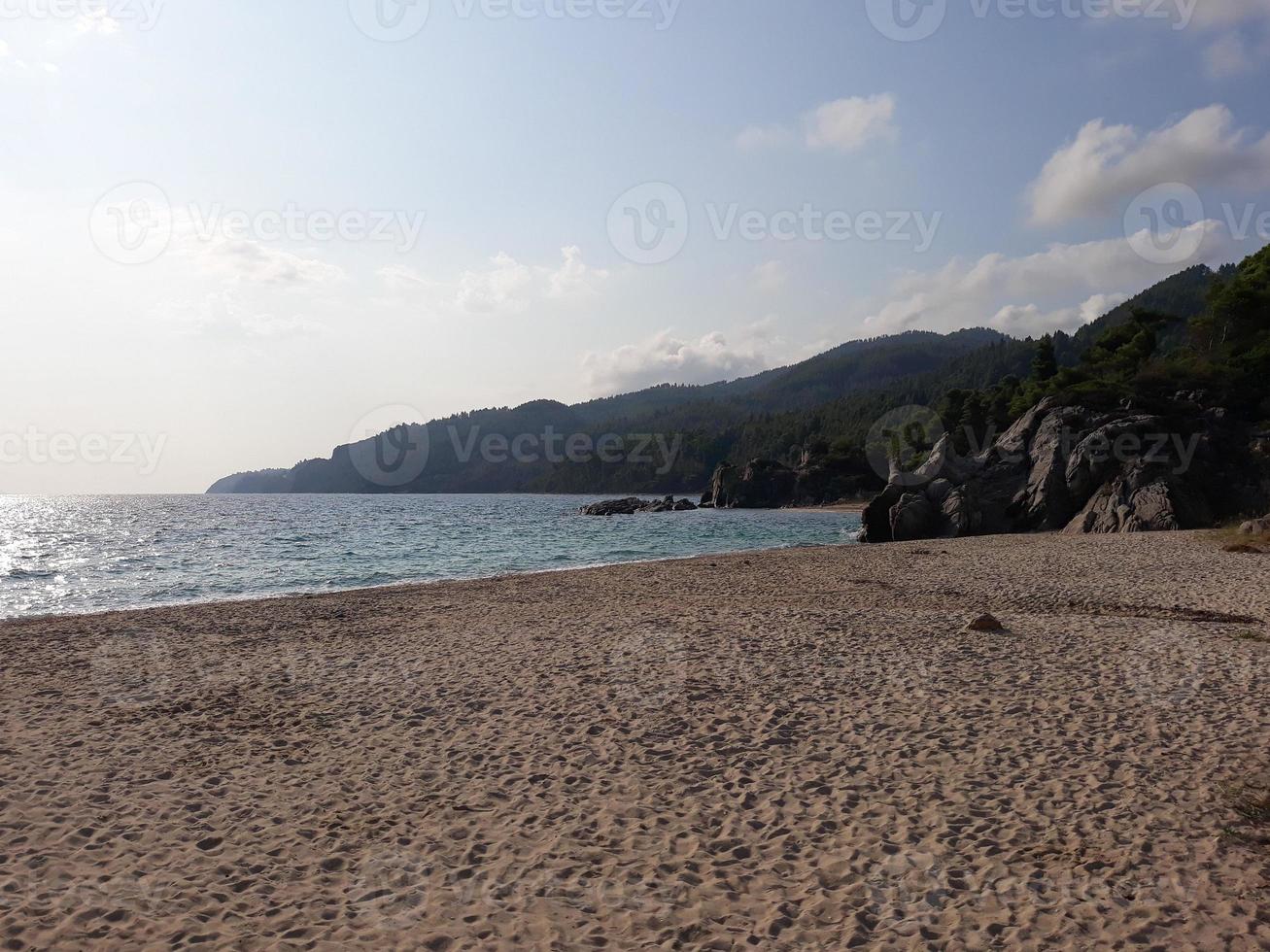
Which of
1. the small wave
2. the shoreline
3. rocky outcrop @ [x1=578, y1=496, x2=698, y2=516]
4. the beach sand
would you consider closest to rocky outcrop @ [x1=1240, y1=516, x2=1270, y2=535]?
the beach sand

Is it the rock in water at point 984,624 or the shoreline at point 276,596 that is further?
the shoreline at point 276,596

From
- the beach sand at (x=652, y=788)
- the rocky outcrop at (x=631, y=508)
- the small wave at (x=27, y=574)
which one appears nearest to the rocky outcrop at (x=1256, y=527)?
the beach sand at (x=652, y=788)

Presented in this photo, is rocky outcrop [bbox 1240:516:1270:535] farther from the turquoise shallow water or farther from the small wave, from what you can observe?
the small wave

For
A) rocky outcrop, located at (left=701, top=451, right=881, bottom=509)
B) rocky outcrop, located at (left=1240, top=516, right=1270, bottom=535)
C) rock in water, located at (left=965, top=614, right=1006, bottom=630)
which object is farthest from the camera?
rocky outcrop, located at (left=701, top=451, right=881, bottom=509)

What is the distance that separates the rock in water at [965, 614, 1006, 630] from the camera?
642 inches

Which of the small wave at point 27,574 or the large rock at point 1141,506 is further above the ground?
the small wave at point 27,574

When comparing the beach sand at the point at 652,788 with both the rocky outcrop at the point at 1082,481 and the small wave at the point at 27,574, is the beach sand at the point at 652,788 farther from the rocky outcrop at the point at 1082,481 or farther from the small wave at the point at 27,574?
the rocky outcrop at the point at 1082,481

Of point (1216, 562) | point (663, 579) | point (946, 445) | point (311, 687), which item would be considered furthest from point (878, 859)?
point (946, 445)

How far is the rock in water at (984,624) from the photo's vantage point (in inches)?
642

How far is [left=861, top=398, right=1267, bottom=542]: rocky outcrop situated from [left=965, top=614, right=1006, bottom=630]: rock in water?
2986cm

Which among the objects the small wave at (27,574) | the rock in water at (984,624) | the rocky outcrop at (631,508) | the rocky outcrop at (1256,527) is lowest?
the rocky outcrop at (631,508)

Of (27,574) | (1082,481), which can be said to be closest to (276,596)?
(27,574)

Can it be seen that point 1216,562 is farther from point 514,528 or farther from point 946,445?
point 514,528

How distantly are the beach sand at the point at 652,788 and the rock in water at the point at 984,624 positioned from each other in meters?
0.46
